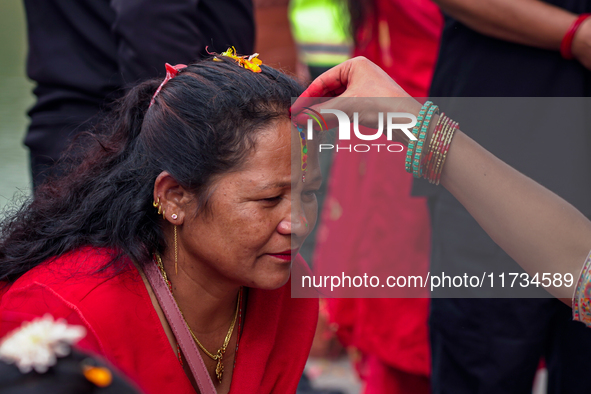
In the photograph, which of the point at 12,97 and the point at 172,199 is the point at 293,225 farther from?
the point at 12,97

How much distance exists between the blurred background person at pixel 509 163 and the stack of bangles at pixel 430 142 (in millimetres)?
488

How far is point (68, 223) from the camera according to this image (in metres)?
1.61

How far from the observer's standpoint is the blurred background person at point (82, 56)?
1949mm

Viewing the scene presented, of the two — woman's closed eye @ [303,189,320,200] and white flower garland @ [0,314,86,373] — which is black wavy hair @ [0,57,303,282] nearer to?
woman's closed eye @ [303,189,320,200]

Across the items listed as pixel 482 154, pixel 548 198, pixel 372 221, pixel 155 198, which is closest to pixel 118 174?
pixel 155 198

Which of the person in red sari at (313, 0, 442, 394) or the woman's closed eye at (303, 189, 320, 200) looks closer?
the woman's closed eye at (303, 189, 320, 200)

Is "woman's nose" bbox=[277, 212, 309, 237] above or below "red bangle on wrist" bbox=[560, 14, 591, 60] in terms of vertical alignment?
below

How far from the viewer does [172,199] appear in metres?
1.58

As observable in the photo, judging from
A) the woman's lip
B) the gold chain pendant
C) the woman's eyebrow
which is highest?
the woman's eyebrow

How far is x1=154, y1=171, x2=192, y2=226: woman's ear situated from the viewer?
1564 mm

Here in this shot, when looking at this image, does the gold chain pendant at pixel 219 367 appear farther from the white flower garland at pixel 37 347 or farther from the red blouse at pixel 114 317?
the white flower garland at pixel 37 347

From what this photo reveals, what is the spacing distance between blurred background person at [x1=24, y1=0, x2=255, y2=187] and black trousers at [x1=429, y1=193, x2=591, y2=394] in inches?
35.7

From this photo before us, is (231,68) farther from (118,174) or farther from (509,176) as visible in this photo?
(509,176)

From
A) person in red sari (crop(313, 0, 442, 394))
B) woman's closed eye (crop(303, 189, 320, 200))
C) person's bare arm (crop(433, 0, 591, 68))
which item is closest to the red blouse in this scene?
woman's closed eye (crop(303, 189, 320, 200))
